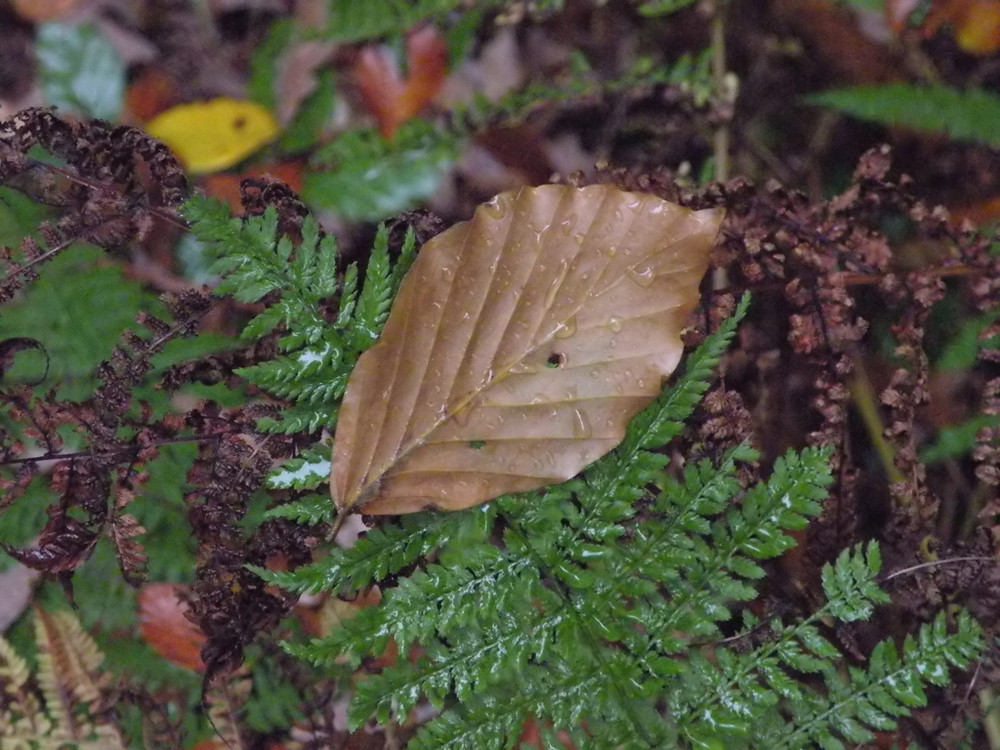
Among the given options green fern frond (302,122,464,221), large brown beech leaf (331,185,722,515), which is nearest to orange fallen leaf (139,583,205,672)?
large brown beech leaf (331,185,722,515)

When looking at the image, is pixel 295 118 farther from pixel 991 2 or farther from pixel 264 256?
pixel 991 2

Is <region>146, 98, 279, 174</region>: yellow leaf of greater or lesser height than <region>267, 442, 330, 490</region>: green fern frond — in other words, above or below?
above

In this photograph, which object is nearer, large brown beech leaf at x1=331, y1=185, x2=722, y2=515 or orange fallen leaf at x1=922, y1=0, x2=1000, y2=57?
large brown beech leaf at x1=331, y1=185, x2=722, y2=515

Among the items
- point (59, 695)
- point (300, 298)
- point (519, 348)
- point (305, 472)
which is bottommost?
point (59, 695)

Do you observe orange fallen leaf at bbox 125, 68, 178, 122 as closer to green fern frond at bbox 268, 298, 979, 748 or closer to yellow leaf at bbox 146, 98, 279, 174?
yellow leaf at bbox 146, 98, 279, 174

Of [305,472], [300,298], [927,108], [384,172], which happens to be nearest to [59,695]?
[305,472]

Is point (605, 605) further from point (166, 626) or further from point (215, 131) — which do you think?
point (215, 131)

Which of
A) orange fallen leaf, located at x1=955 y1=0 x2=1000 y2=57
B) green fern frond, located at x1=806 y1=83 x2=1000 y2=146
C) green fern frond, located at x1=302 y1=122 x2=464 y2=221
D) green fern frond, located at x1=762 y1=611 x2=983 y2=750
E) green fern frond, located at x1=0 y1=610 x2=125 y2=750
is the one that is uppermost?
orange fallen leaf, located at x1=955 y1=0 x2=1000 y2=57

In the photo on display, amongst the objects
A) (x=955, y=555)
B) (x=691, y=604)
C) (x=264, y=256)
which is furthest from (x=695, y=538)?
(x=264, y=256)
